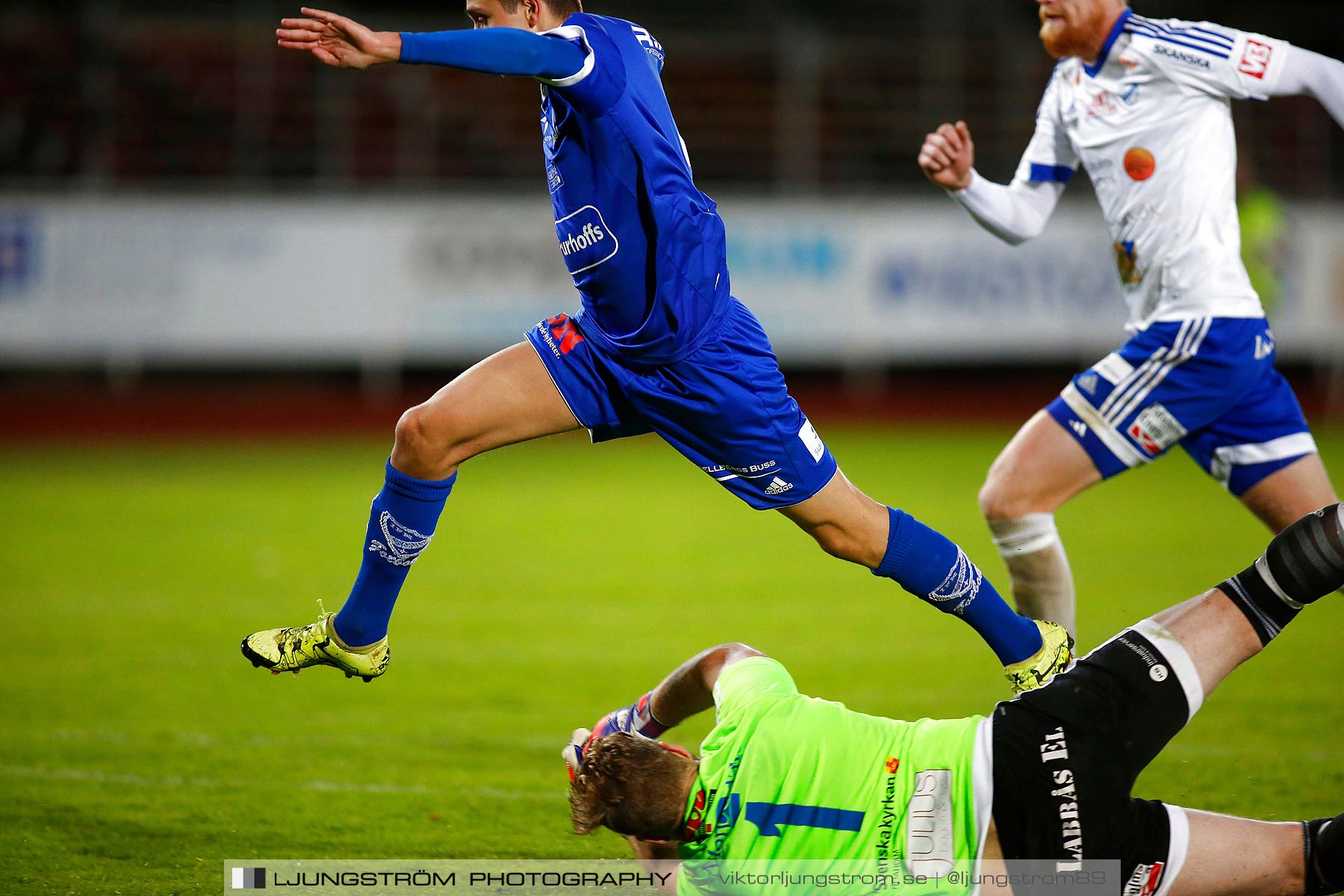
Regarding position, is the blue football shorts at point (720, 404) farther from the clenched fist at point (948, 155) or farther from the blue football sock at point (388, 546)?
the clenched fist at point (948, 155)

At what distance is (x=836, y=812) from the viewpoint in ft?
10.4

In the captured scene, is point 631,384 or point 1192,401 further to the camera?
point 1192,401

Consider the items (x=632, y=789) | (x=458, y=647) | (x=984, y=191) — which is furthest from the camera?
(x=458, y=647)

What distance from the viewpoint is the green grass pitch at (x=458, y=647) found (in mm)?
4543

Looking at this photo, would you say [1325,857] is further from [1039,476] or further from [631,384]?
[631,384]

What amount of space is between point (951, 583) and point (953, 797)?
112cm

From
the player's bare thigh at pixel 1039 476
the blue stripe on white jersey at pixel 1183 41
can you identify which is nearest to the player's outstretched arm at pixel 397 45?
the player's bare thigh at pixel 1039 476

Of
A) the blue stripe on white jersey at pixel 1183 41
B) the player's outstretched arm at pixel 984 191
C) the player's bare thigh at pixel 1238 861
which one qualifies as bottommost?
the player's bare thigh at pixel 1238 861

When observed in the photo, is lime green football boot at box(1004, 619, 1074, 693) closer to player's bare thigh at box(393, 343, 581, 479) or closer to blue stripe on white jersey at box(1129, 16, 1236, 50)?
player's bare thigh at box(393, 343, 581, 479)

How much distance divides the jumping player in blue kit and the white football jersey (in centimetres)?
139

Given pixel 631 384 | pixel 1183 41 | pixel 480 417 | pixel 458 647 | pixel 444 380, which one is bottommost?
pixel 444 380

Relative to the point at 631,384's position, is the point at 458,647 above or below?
below

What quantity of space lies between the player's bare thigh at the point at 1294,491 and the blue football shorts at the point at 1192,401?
0.03m

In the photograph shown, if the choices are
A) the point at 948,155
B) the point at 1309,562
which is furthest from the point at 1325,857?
the point at 948,155
